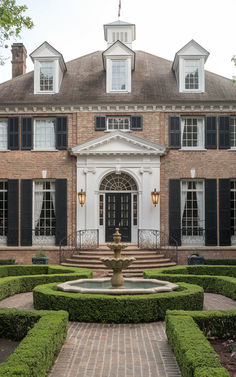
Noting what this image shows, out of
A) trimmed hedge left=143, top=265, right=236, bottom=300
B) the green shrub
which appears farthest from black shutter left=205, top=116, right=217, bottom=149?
the green shrub

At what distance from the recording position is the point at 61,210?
18.2 meters

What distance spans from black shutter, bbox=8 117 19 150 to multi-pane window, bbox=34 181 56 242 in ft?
6.42

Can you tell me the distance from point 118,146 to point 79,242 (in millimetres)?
4599

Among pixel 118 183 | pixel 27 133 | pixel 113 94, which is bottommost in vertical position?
pixel 118 183

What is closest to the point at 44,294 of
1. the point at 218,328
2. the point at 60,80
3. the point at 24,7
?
the point at 218,328

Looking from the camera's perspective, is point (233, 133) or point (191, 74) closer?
point (233, 133)

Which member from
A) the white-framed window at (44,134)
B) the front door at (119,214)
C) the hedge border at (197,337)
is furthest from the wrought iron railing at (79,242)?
the hedge border at (197,337)

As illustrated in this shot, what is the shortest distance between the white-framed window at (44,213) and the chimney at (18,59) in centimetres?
726

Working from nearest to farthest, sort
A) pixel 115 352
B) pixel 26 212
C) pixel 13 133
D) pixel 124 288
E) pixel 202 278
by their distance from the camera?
pixel 115 352, pixel 124 288, pixel 202 278, pixel 26 212, pixel 13 133

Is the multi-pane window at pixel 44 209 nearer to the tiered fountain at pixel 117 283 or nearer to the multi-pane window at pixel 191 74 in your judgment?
the tiered fountain at pixel 117 283

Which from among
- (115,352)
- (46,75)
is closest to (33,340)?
(115,352)

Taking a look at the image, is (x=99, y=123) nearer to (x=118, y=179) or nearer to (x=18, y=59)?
(x=118, y=179)

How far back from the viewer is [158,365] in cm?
615

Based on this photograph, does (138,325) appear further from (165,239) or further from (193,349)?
(165,239)
